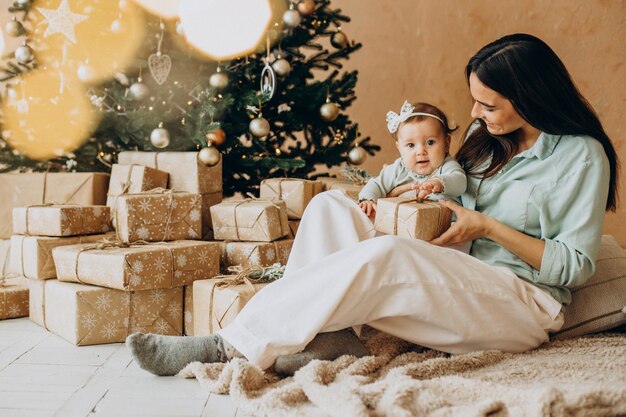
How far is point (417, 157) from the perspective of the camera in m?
2.04

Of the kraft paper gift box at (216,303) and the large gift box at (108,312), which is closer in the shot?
the kraft paper gift box at (216,303)

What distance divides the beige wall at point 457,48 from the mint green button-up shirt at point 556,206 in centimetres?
208

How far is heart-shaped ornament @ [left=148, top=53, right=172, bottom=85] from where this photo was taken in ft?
9.00

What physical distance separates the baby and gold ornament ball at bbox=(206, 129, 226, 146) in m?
0.80

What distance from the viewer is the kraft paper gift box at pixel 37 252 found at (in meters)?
2.37

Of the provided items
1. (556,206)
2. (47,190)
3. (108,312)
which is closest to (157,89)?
(47,190)

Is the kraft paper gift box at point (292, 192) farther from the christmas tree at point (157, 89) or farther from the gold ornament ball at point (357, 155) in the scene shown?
the gold ornament ball at point (357, 155)

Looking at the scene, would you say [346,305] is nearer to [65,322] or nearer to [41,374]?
[41,374]

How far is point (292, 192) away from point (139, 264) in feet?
2.57

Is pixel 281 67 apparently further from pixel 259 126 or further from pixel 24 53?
pixel 24 53

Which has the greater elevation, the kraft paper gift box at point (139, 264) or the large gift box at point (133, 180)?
the large gift box at point (133, 180)

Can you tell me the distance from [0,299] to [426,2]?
9.99 feet

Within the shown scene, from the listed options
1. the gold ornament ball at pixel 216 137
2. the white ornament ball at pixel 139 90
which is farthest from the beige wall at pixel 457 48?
the white ornament ball at pixel 139 90

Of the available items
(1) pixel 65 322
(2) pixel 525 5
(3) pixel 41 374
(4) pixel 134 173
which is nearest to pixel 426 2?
(2) pixel 525 5
